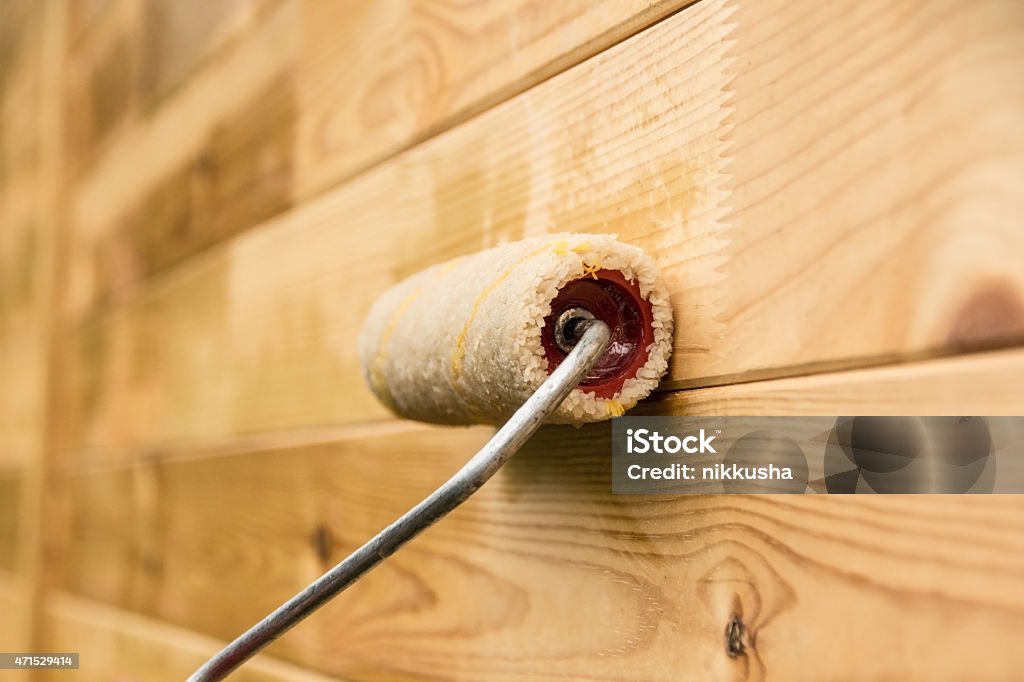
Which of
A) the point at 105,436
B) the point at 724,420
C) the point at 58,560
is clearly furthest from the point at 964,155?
the point at 58,560

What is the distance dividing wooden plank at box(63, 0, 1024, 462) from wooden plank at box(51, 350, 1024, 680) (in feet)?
0.07

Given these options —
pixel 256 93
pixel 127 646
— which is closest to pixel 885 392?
pixel 256 93

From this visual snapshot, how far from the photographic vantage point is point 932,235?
365mm

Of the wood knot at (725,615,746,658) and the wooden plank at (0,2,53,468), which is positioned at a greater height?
the wooden plank at (0,2,53,468)

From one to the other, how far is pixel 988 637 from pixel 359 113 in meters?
0.56

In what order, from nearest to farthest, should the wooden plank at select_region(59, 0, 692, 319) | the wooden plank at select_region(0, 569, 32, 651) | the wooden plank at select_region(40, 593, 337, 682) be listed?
the wooden plank at select_region(59, 0, 692, 319), the wooden plank at select_region(40, 593, 337, 682), the wooden plank at select_region(0, 569, 32, 651)

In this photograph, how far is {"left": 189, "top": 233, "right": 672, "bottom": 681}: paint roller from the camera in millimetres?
426

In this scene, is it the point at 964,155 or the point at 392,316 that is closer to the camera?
the point at 964,155

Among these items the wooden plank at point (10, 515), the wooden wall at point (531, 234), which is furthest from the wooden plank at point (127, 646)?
the wooden plank at point (10, 515)

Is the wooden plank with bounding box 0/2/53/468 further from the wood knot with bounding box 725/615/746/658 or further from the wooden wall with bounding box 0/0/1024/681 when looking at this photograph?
the wood knot with bounding box 725/615/746/658

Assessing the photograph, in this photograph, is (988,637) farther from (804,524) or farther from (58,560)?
(58,560)

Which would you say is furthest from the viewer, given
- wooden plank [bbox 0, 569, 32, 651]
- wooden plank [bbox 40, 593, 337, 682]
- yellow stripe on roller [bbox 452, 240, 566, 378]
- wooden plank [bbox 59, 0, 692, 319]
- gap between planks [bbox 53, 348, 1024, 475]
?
wooden plank [bbox 0, 569, 32, 651]

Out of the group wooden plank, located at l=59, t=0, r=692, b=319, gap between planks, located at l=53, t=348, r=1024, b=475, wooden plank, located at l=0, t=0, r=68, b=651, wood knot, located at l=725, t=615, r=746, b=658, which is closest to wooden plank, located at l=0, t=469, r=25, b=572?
wooden plank, located at l=0, t=0, r=68, b=651

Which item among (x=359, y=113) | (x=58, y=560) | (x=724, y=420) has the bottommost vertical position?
(x=58, y=560)
